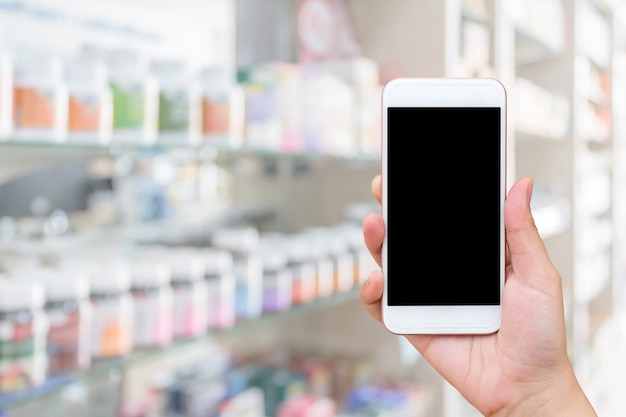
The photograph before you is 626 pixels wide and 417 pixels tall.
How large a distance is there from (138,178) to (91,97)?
1.73 ft

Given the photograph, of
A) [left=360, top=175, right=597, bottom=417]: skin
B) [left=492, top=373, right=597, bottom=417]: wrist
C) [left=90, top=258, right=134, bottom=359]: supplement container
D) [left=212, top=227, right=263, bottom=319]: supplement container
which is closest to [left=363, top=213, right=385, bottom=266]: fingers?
[left=360, top=175, right=597, bottom=417]: skin

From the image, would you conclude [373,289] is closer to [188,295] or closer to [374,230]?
[374,230]

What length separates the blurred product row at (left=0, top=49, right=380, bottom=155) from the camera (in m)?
1.10

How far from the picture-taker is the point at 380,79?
2037 millimetres

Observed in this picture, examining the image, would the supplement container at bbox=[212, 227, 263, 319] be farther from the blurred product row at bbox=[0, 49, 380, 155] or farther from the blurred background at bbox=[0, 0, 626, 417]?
the blurred product row at bbox=[0, 49, 380, 155]

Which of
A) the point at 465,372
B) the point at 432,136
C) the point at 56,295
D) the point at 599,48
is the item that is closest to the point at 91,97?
the point at 56,295

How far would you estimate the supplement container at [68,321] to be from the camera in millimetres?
1099

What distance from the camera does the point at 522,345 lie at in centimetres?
84

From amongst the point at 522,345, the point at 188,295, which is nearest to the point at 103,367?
the point at 188,295

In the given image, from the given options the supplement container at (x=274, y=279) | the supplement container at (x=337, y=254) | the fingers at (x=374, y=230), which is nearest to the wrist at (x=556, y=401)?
the fingers at (x=374, y=230)

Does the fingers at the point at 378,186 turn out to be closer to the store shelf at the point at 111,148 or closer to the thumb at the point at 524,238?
the thumb at the point at 524,238

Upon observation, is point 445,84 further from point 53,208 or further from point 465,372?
point 53,208

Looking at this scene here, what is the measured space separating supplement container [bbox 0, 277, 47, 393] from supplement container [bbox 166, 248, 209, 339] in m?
0.29

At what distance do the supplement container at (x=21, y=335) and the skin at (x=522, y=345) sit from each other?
0.55 meters
